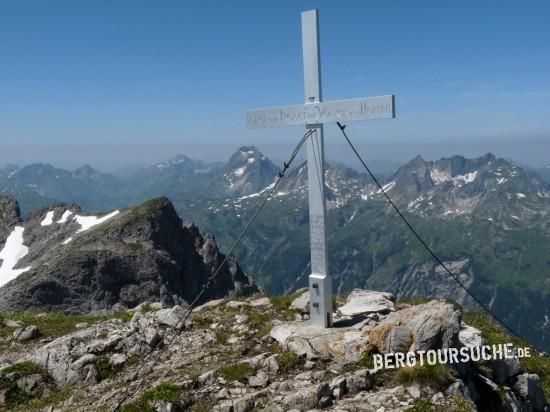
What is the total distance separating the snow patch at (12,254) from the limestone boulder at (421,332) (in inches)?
4698

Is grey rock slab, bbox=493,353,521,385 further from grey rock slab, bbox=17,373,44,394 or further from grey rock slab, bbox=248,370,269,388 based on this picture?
grey rock slab, bbox=17,373,44,394

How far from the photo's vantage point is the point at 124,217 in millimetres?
129625

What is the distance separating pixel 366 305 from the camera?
60.9ft

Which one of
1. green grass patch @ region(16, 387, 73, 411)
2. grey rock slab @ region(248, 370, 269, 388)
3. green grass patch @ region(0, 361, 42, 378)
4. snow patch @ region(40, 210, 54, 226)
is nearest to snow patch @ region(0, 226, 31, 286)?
snow patch @ region(40, 210, 54, 226)

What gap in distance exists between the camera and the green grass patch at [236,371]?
1288 centimetres

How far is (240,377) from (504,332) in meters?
12.1

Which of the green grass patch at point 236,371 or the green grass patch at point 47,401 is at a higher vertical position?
the green grass patch at point 236,371

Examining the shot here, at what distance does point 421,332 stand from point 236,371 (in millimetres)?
5000

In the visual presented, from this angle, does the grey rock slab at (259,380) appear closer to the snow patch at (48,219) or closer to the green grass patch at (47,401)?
the green grass patch at (47,401)

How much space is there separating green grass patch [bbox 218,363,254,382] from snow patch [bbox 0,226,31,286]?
385 ft

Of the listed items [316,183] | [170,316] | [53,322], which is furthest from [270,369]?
[53,322]

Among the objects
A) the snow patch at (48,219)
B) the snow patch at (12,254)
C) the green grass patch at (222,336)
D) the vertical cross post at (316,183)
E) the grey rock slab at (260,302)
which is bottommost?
the snow patch at (12,254)

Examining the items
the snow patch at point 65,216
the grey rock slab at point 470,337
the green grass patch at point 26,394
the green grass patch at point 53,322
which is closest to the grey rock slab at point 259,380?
the green grass patch at point 26,394

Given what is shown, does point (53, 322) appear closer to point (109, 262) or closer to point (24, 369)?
point (24, 369)
